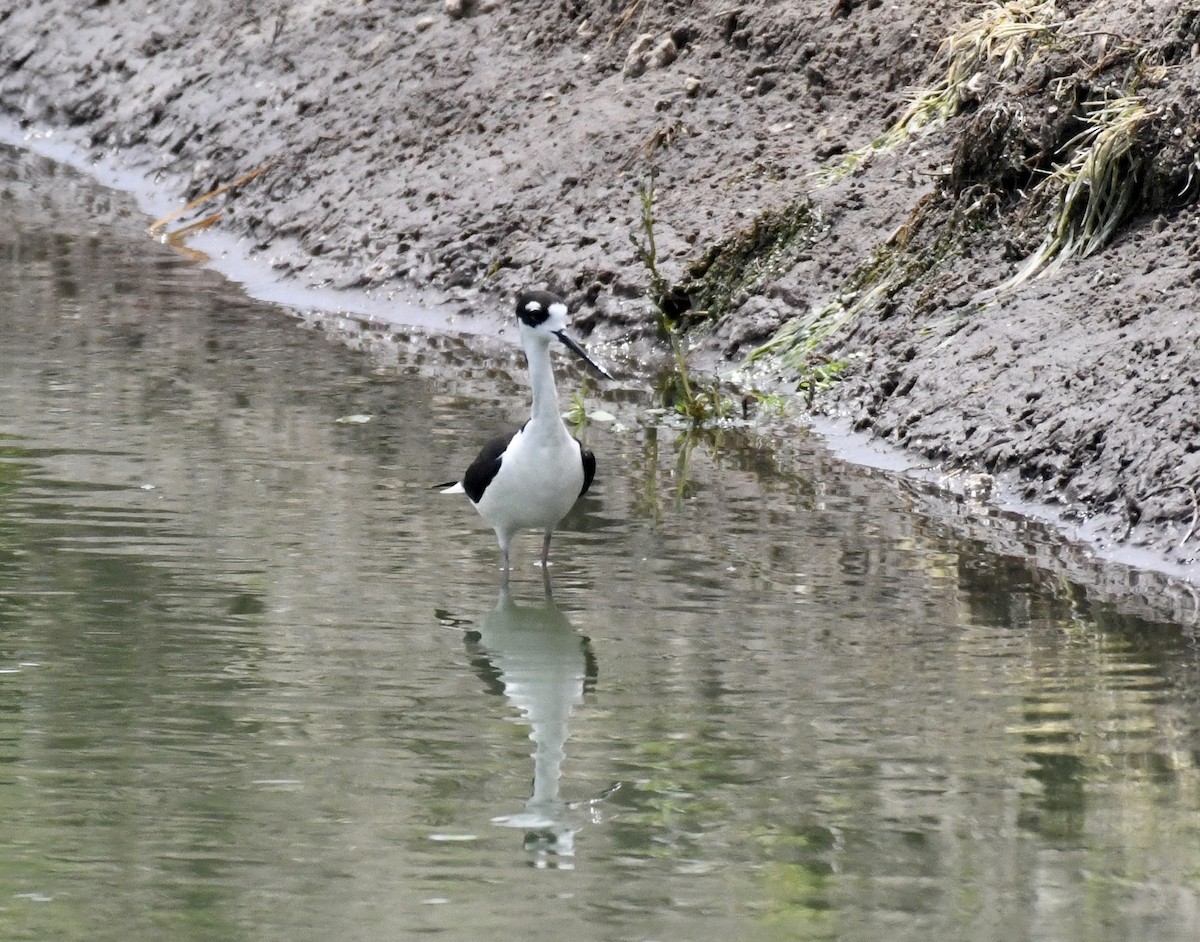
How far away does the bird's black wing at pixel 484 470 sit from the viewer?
322 inches

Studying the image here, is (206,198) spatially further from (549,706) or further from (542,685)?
(549,706)

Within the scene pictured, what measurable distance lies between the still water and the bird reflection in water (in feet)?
0.05

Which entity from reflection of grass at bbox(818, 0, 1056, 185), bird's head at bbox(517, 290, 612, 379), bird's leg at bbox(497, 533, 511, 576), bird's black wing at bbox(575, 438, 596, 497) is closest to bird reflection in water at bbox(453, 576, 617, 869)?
bird's leg at bbox(497, 533, 511, 576)

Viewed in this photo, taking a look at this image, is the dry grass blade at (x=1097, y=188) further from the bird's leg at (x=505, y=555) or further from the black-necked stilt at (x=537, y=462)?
the bird's leg at (x=505, y=555)

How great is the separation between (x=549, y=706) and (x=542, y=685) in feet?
0.83

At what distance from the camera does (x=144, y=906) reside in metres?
4.89

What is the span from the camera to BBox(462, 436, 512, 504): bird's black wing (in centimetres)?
819

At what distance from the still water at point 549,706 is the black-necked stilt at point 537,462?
10.0 inches

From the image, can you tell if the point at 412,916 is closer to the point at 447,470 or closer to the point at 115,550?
the point at 115,550

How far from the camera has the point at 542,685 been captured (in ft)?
22.2

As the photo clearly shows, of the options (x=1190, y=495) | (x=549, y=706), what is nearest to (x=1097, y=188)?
(x=1190, y=495)

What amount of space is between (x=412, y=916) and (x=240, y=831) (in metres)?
0.67

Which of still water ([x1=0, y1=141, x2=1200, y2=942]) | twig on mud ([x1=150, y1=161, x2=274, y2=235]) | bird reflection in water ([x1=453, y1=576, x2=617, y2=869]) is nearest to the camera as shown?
still water ([x1=0, y1=141, x2=1200, y2=942])

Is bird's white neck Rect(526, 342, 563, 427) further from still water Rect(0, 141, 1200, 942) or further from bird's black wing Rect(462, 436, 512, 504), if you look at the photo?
still water Rect(0, 141, 1200, 942)
